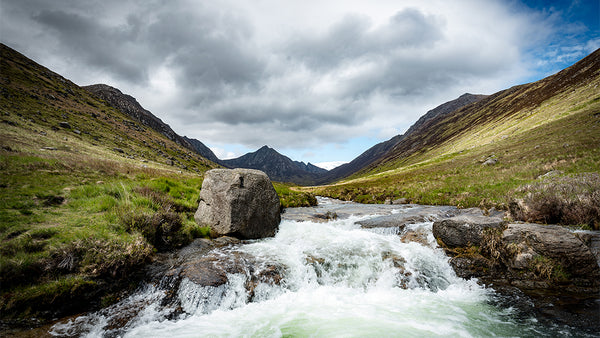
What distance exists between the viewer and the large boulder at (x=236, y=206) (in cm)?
1239

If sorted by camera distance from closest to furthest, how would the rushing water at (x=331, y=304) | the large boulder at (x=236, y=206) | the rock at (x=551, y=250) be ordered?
1. the rushing water at (x=331, y=304)
2. the rock at (x=551, y=250)
3. the large boulder at (x=236, y=206)

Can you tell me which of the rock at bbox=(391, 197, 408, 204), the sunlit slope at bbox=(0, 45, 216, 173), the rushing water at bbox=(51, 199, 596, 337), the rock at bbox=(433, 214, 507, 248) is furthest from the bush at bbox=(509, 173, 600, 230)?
the sunlit slope at bbox=(0, 45, 216, 173)

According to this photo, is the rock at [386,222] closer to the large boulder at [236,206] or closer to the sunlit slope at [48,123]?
the large boulder at [236,206]

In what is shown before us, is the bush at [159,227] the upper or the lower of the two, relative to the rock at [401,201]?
upper

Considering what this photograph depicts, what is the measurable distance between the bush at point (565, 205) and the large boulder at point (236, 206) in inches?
564

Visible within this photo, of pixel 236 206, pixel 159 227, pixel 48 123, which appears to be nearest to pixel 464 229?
pixel 236 206

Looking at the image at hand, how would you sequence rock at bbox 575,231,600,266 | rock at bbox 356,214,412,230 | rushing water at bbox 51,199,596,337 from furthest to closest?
rock at bbox 356,214,412,230 < rock at bbox 575,231,600,266 < rushing water at bbox 51,199,596,337

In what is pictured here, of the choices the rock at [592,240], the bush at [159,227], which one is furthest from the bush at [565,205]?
the bush at [159,227]

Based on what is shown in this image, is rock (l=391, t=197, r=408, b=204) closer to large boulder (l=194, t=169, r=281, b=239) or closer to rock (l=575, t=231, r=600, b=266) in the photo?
rock (l=575, t=231, r=600, b=266)

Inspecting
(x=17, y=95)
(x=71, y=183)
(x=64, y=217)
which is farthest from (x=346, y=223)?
(x=17, y=95)

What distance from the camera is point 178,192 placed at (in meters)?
15.2

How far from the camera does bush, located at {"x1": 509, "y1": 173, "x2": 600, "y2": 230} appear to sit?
987cm

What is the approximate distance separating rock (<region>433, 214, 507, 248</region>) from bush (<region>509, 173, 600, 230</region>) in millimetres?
2486

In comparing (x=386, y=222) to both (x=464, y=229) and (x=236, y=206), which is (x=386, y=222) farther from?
(x=236, y=206)
